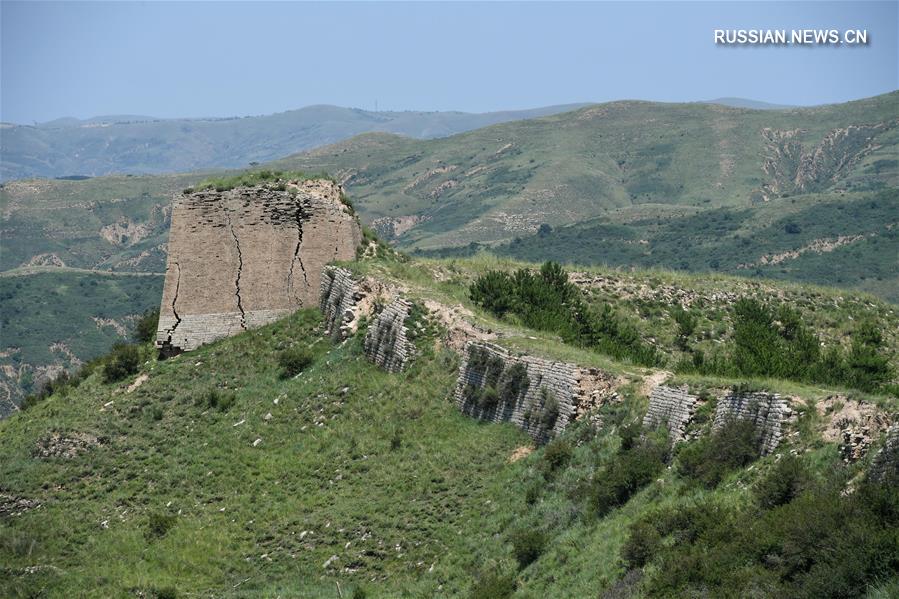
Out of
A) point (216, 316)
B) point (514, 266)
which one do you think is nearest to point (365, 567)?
point (216, 316)

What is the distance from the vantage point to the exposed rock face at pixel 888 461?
1432 cm

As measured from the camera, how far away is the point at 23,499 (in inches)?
1024

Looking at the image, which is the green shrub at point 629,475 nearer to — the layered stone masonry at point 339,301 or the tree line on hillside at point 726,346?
the tree line on hillside at point 726,346

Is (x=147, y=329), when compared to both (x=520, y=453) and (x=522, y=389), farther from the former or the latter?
(x=520, y=453)

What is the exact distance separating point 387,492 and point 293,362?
286 inches

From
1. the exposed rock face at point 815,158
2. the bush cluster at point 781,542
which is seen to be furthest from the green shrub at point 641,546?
the exposed rock face at point 815,158

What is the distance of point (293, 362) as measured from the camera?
29.8 metres

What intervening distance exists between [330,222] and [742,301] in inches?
526

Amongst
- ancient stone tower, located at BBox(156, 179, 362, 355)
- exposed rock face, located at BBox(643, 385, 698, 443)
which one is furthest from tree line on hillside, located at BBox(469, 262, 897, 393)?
ancient stone tower, located at BBox(156, 179, 362, 355)

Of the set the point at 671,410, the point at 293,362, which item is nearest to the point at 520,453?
the point at 671,410

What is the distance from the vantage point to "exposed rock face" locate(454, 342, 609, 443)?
73.4 feet

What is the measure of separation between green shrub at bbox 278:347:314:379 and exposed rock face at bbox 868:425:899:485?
57.1 ft

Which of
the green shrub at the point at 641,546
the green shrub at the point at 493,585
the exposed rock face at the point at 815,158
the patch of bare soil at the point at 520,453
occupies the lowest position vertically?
the green shrub at the point at 493,585

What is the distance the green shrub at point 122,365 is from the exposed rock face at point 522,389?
10720mm
